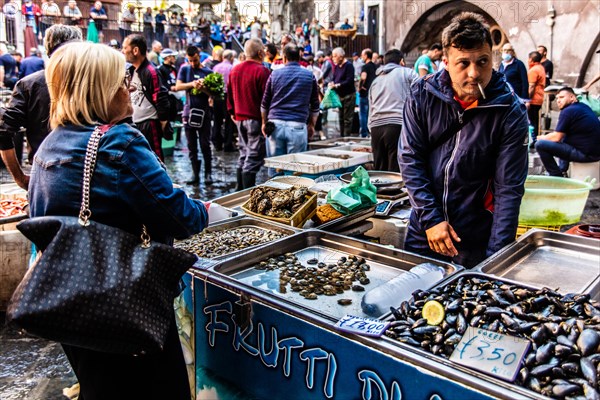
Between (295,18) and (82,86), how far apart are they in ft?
112

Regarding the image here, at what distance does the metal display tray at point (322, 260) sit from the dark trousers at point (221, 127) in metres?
8.06

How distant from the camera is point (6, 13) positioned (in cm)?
1722

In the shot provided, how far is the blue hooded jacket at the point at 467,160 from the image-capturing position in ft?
8.54

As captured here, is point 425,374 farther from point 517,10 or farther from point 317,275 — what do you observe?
point 517,10

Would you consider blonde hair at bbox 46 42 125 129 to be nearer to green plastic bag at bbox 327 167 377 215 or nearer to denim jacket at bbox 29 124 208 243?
denim jacket at bbox 29 124 208 243

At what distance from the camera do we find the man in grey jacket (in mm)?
6352

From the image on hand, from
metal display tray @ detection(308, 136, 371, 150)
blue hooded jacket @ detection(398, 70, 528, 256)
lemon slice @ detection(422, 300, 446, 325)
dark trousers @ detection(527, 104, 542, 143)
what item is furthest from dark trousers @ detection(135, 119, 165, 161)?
dark trousers @ detection(527, 104, 542, 143)

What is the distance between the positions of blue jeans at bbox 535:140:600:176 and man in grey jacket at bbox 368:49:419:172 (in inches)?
94.1

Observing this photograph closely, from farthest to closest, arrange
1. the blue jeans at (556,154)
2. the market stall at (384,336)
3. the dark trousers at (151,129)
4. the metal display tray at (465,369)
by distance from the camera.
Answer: the blue jeans at (556,154) < the dark trousers at (151,129) < the market stall at (384,336) < the metal display tray at (465,369)

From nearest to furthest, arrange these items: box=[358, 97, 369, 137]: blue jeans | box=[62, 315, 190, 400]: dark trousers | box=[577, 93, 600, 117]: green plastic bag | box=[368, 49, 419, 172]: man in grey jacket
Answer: box=[62, 315, 190, 400]: dark trousers < box=[368, 49, 419, 172]: man in grey jacket < box=[577, 93, 600, 117]: green plastic bag < box=[358, 97, 369, 137]: blue jeans

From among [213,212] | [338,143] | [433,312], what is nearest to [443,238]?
[433,312]

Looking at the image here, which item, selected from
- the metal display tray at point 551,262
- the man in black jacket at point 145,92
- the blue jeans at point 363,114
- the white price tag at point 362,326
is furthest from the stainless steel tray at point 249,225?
the blue jeans at point 363,114

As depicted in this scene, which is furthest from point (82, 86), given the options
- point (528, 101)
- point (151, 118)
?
point (528, 101)

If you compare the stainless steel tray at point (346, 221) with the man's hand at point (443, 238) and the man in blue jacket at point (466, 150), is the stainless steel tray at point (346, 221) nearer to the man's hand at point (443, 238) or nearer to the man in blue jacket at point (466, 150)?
the man in blue jacket at point (466, 150)
